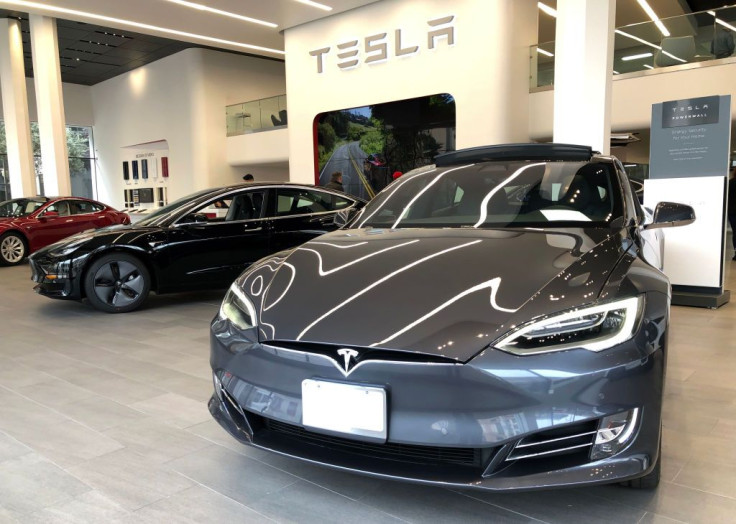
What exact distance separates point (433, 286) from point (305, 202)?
13.7 feet

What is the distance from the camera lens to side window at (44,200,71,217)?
30.9ft

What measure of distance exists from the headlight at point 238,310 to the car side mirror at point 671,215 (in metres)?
1.90

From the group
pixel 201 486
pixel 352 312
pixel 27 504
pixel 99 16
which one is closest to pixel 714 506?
pixel 352 312

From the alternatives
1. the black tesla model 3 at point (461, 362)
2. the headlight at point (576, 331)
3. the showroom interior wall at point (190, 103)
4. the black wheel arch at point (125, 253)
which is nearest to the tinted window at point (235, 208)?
the black wheel arch at point (125, 253)

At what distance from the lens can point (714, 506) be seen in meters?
1.75

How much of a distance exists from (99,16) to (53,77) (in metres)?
2.38

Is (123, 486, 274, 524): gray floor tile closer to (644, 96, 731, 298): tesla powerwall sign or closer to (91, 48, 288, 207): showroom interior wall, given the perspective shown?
(644, 96, 731, 298): tesla powerwall sign

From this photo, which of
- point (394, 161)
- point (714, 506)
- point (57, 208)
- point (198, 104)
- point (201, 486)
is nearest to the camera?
point (714, 506)

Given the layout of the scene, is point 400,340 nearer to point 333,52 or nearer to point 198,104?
point 333,52

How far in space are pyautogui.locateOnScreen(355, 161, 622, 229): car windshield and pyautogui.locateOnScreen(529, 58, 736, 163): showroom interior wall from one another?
7.37 metres

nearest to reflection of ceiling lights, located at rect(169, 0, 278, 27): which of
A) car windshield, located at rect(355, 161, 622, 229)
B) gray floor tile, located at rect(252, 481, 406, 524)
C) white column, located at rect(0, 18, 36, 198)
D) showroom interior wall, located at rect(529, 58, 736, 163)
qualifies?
white column, located at rect(0, 18, 36, 198)

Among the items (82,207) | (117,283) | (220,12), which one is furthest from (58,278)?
(220,12)

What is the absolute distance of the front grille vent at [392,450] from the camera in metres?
1.47

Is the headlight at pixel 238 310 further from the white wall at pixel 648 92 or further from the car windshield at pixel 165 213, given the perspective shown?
the white wall at pixel 648 92
